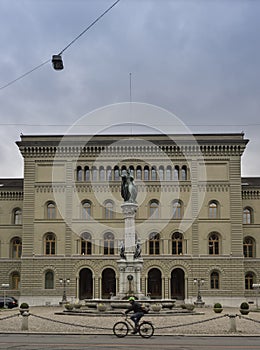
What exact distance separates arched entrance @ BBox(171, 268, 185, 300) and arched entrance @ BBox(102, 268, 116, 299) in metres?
6.28

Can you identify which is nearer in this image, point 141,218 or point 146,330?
point 146,330

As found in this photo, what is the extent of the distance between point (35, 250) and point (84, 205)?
7054 millimetres

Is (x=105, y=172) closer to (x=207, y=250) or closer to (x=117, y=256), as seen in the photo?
(x=117, y=256)

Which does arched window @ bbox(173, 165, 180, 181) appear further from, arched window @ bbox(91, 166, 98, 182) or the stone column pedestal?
the stone column pedestal

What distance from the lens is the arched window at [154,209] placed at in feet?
222

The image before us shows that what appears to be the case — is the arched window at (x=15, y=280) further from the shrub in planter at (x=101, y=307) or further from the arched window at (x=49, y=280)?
the shrub in planter at (x=101, y=307)

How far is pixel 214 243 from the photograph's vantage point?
2638 inches

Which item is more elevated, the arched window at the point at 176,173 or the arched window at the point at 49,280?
Answer: the arched window at the point at 176,173

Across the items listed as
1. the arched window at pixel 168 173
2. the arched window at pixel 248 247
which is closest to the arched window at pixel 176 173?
the arched window at pixel 168 173

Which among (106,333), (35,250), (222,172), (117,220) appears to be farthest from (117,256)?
(106,333)

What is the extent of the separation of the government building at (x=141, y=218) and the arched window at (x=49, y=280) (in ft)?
0.35

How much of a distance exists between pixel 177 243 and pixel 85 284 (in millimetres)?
10857

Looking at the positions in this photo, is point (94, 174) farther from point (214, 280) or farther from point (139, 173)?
point (214, 280)

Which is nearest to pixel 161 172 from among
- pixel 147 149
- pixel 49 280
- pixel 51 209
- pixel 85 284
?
A: pixel 147 149
